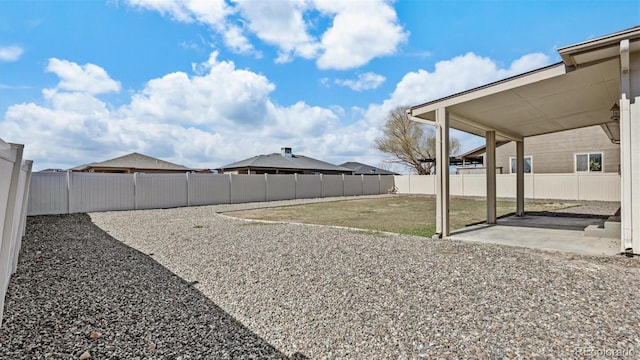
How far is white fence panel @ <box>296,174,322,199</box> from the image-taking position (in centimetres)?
1931

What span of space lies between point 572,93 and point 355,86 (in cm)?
1159

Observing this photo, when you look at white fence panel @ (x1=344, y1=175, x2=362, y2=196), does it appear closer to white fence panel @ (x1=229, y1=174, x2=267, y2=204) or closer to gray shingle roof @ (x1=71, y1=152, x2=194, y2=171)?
white fence panel @ (x1=229, y1=174, x2=267, y2=204)

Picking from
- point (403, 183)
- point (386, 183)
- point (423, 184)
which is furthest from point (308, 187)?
point (423, 184)

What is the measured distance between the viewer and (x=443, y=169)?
639cm

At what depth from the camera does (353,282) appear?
3578 mm

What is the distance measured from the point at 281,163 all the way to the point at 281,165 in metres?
0.64

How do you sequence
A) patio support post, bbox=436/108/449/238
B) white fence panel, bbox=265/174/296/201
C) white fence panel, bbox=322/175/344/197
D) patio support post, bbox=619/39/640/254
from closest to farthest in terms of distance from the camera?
patio support post, bbox=619/39/640/254 < patio support post, bbox=436/108/449/238 < white fence panel, bbox=265/174/296/201 < white fence panel, bbox=322/175/344/197

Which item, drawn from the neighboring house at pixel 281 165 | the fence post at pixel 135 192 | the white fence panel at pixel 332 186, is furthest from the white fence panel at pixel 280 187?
the fence post at pixel 135 192

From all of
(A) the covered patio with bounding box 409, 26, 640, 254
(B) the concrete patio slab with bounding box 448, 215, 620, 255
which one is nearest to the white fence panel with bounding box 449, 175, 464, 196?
(A) the covered patio with bounding box 409, 26, 640, 254

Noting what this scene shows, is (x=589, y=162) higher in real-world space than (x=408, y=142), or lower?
lower

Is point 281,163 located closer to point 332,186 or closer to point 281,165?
point 281,165

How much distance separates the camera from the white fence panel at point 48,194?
1012cm

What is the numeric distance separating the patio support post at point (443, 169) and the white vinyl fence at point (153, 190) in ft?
37.5

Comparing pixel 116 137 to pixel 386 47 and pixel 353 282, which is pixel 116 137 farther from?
pixel 353 282
